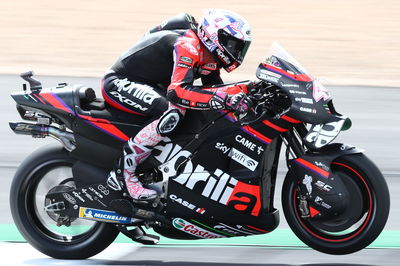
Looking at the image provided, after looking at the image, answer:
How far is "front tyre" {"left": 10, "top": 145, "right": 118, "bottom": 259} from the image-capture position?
614 cm

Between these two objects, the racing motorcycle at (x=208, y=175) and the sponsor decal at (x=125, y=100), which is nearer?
the racing motorcycle at (x=208, y=175)

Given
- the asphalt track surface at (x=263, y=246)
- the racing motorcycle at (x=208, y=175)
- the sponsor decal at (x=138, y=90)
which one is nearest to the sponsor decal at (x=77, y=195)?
the racing motorcycle at (x=208, y=175)

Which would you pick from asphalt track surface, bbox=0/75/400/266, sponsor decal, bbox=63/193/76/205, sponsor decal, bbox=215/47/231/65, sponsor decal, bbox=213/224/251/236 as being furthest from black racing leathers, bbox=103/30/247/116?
asphalt track surface, bbox=0/75/400/266

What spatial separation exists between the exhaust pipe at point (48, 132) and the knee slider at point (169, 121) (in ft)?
2.28

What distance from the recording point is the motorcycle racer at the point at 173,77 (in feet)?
18.8

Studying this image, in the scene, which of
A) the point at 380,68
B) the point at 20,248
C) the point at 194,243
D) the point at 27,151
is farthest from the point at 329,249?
the point at 380,68

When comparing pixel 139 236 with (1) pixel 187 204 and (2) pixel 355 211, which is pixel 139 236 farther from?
(2) pixel 355 211

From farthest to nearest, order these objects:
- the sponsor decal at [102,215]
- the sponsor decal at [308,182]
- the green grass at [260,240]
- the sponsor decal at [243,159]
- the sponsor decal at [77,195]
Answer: the green grass at [260,240], the sponsor decal at [77,195], the sponsor decal at [102,215], the sponsor decal at [243,159], the sponsor decal at [308,182]

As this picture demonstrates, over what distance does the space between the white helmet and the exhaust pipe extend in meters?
1.13

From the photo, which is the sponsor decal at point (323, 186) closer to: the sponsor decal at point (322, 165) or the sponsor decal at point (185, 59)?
the sponsor decal at point (322, 165)

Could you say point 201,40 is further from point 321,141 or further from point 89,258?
point 89,258

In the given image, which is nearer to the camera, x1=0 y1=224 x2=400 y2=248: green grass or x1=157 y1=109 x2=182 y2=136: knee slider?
x1=157 y1=109 x2=182 y2=136: knee slider

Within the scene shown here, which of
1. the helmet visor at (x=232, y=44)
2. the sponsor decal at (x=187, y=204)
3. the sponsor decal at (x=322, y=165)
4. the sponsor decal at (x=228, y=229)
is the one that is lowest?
the sponsor decal at (x=228, y=229)

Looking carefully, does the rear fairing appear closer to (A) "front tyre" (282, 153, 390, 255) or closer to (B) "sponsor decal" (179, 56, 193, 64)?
(A) "front tyre" (282, 153, 390, 255)
